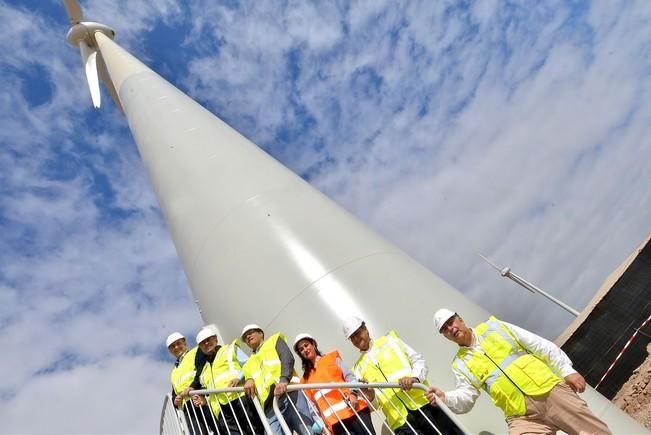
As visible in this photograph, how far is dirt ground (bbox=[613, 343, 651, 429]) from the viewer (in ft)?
32.1

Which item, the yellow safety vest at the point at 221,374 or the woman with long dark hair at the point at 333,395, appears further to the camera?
the yellow safety vest at the point at 221,374

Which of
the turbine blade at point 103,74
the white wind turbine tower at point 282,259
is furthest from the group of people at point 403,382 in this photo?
the turbine blade at point 103,74

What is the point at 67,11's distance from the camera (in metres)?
18.6

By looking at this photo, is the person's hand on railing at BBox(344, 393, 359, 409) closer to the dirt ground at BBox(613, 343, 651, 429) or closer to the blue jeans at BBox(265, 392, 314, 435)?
the blue jeans at BBox(265, 392, 314, 435)

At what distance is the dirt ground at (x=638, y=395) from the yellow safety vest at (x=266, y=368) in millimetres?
9293

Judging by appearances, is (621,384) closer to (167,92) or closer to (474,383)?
(474,383)

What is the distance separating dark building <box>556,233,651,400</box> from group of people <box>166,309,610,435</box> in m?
10.5

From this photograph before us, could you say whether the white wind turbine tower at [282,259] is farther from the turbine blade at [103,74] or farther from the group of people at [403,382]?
the turbine blade at [103,74]

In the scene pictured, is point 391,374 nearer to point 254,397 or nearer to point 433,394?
point 433,394

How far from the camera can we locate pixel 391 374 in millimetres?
4051

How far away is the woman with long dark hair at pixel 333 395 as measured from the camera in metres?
4.20

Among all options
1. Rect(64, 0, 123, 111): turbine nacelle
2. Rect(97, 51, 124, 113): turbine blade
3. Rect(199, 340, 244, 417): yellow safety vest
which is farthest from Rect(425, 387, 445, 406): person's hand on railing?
Rect(97, 51, 124, 113): turbine blade

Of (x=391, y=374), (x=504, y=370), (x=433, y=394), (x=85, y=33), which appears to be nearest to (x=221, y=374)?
(x=391, y=374)

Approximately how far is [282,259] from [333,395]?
1916mm
